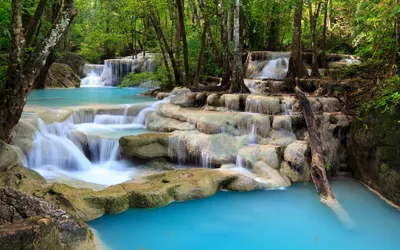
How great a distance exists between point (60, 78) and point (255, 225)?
18.9 m

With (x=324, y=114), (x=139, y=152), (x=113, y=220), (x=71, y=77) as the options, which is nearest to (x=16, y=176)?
(x=113, y=220)

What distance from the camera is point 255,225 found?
5277 mm

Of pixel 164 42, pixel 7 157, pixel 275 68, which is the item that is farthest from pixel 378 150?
pixel 164 42

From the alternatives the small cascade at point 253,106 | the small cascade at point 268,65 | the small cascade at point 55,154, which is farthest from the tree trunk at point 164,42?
the small cascade at point 55,154

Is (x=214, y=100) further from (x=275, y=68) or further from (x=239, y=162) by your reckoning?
(x=275, y=68)

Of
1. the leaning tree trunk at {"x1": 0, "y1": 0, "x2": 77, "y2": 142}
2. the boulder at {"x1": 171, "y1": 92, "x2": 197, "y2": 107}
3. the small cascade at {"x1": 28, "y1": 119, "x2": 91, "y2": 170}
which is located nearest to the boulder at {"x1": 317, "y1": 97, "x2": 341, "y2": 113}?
the boulder at {"x1": 171, "y1": 92, "x2": 197, "y2": 107}

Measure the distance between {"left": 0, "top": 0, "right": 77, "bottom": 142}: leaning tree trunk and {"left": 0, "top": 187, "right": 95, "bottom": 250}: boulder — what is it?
103 inches

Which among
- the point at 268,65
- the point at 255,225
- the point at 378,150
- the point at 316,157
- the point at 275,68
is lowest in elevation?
the point at 255,225

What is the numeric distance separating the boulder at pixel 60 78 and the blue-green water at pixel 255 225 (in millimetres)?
16905

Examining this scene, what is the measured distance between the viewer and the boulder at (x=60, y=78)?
20.1 m

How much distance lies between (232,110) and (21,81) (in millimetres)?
5489

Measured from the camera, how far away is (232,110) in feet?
31.6

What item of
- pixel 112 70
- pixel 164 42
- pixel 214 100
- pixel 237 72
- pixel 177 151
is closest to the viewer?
pixel 177 151

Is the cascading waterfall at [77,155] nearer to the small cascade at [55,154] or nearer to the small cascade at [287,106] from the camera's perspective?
the small cascade at [55,154]
